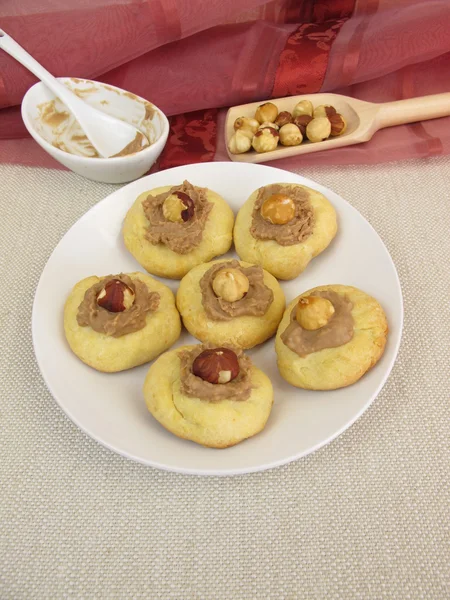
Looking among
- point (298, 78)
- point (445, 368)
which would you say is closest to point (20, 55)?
point (298, 78)

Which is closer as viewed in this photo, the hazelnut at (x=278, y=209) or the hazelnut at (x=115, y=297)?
the hazelnut at (x=115, y=297)

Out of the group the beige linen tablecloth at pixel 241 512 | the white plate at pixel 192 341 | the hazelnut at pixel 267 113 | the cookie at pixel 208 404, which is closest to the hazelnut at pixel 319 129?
the hazelnut at pixel 267 113

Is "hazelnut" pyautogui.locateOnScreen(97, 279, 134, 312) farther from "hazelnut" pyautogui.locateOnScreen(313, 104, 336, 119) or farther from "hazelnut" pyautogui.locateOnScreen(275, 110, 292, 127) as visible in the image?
"hazelnut" pyautogui.locateOnScreen(313, 104, 336, 119)

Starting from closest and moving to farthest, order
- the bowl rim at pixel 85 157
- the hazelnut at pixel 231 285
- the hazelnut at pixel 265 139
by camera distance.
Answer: the hazelnut at pixel 231 285, the bowl rim at pixel 85 157, the hazelnut at pixel 265 139

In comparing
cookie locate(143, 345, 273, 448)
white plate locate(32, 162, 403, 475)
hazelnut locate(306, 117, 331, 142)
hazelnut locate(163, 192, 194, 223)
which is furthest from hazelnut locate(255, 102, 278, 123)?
cookie locate(143, 345, 273, 448)

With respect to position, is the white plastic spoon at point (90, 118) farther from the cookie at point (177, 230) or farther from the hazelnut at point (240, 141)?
the cookie at point (177, 230)

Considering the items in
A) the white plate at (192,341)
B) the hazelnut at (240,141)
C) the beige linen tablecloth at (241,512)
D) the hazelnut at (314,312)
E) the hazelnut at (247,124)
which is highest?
the hazelnut at (247,124)

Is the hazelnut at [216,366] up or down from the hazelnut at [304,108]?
down
